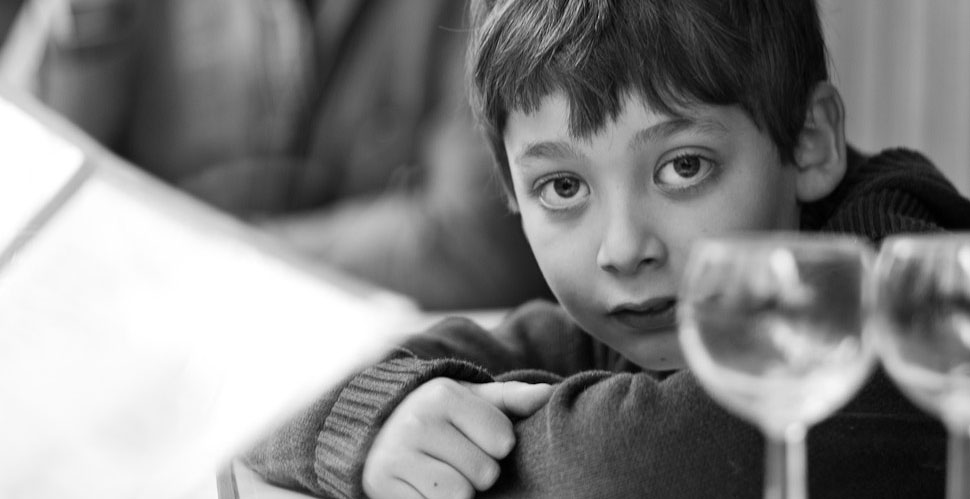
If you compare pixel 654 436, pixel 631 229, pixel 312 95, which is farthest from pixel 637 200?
pixel 312 95

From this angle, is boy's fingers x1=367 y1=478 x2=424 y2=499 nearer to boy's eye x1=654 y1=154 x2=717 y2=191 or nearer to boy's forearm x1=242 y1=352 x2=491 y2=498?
boy's forearm x1=242 y1=352 x2=491 y2=498

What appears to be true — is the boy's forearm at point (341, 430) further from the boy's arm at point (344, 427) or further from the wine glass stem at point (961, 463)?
the wine glass stem at point (961, 463)

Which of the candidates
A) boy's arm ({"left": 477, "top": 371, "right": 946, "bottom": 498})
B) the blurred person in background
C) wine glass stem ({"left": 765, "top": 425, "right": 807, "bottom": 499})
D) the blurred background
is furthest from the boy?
the blurred person in background

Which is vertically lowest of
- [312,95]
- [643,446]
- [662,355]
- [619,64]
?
[312,95]

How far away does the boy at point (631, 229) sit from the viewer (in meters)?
0.88

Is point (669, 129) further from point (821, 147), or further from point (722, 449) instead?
point (722, 449)

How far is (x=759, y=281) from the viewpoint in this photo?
26.7 inches

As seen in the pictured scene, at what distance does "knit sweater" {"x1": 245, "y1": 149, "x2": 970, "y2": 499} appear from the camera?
87cm

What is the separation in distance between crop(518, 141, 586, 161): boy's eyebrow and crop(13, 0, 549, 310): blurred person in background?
2.58m

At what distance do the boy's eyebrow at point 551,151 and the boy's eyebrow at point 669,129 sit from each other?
48 millimetres

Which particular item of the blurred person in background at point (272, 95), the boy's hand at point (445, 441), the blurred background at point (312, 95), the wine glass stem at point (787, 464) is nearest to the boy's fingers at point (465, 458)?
the boy's hand at point (445, 441)

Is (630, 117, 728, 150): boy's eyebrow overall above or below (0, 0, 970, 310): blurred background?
above

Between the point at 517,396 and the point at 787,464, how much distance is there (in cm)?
33

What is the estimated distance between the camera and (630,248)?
1070 millimetres
